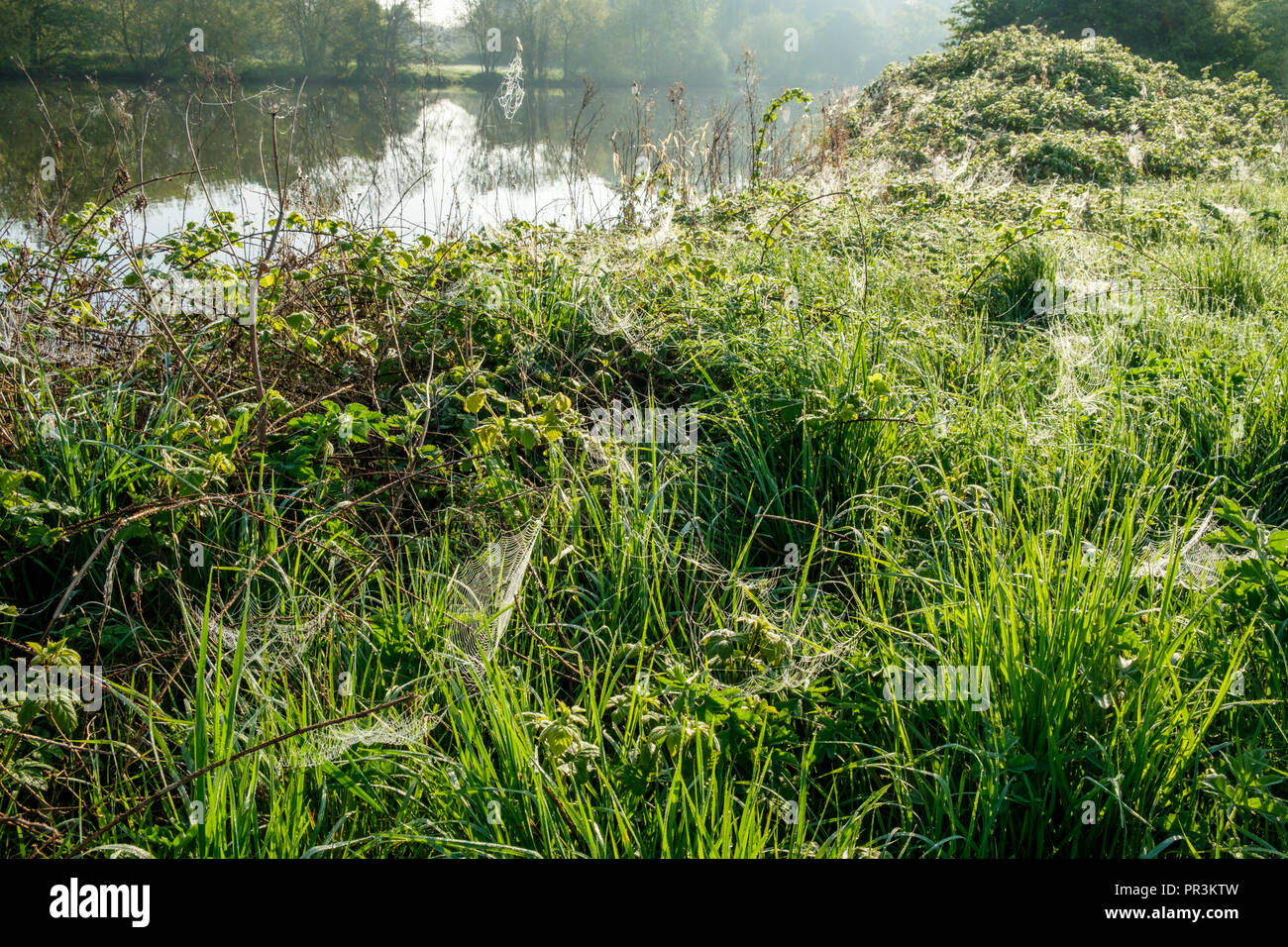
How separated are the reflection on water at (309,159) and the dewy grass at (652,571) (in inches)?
34.7

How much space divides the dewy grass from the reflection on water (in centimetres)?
88

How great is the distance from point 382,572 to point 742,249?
10.4ft

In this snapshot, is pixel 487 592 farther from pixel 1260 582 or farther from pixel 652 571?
pixel 1260 582

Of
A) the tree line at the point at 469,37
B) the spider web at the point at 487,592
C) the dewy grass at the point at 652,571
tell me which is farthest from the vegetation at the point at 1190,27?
the spider web at the point at 487,592

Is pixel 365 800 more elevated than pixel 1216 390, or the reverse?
pixel 1216 390

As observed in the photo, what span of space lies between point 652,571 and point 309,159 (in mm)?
6245

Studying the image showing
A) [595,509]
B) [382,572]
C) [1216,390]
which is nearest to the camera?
[382,572]

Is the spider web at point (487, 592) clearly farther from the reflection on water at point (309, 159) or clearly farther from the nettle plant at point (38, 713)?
the reflection on water at point (309, 159)

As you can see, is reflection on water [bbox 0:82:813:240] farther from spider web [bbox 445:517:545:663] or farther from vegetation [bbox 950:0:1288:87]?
vegetation [bbox 950:0:1288:87]

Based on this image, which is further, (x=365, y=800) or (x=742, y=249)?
(x=742, y=249)

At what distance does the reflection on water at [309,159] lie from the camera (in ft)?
13.6
